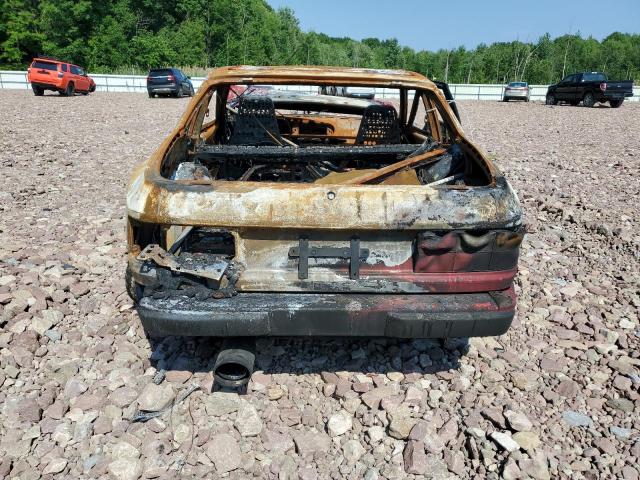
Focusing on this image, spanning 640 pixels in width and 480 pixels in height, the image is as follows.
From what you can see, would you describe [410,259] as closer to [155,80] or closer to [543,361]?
[543,361]

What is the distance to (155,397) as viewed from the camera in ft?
8.57

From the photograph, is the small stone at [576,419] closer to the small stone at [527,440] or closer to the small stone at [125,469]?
the small stone at [527,440]

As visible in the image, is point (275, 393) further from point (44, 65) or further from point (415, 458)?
point (44, 65)

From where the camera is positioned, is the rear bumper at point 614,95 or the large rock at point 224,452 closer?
the large rock at point 224,452

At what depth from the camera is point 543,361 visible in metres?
3.02

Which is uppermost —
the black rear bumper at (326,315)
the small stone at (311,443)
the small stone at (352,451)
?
the black rear bumper at (326,315)

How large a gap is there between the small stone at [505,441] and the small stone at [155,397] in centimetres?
162

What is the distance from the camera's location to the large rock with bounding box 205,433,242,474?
221 centimetres

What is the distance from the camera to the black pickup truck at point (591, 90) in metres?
22.0

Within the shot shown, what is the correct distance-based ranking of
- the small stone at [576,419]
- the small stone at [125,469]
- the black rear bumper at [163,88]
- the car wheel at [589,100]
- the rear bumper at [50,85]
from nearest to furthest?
the small stone at [125,469], the small stone at [576,419], the rear bumper at [50,85], the car wheel at [589,100], the black rear bumper at [163,88]

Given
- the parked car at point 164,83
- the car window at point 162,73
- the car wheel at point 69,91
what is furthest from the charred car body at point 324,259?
the car window at point 162,73

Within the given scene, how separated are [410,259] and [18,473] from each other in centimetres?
196

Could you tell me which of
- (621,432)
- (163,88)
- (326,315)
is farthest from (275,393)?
(163,88)

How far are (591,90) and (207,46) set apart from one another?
4785 cm
